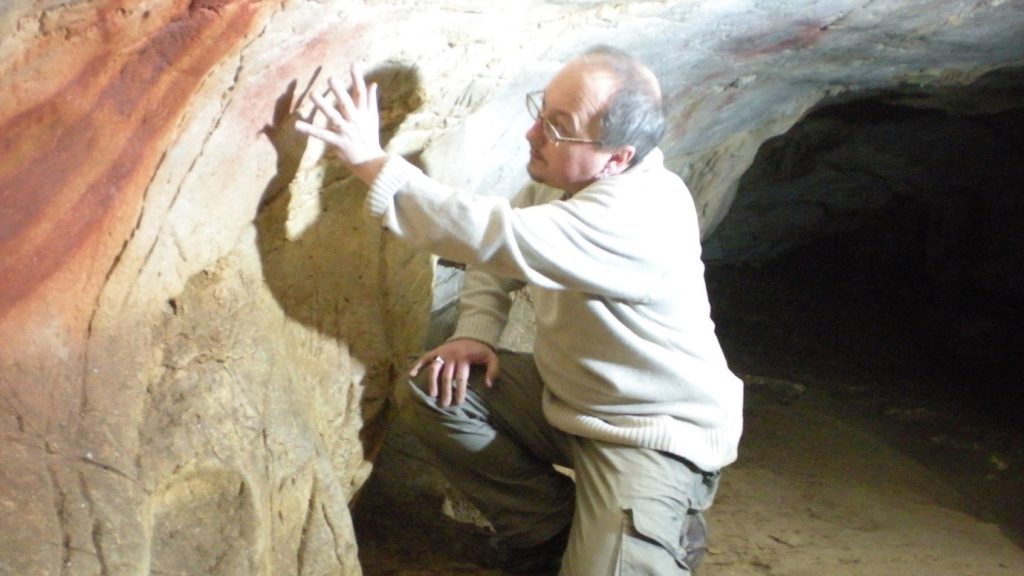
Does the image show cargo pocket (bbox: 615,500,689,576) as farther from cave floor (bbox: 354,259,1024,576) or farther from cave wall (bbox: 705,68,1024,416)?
cave wall (bbox: 705,68,1024,416)

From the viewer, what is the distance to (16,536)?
1672mm

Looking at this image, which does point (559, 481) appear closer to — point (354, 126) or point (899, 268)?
point (354, 126)

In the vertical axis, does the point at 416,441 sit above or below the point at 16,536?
below

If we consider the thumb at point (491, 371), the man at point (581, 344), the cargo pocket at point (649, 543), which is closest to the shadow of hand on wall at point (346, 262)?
the man at point (581, 344)

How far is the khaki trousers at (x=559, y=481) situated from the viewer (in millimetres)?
2357

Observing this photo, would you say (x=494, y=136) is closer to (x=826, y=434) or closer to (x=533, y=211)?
(x=533, y=211)

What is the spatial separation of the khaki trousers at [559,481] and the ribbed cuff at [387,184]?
0.68 metres

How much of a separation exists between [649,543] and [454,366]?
63 centimetres

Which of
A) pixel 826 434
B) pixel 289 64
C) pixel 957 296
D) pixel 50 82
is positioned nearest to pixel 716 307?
pixel 957 296

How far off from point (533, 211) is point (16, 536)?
42.1 inches

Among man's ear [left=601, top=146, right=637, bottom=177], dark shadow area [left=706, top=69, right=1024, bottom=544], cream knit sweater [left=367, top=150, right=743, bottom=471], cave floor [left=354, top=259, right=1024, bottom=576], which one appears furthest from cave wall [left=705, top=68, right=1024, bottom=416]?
man's ear [left=601, top=146, right=637, bottom=177]

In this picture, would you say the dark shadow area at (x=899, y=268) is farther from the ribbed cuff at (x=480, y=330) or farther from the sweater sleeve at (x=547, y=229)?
the sweater sleeve at (x=547, y=229)

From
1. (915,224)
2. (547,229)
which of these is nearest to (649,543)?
(547,229)

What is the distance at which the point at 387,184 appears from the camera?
200 cm
